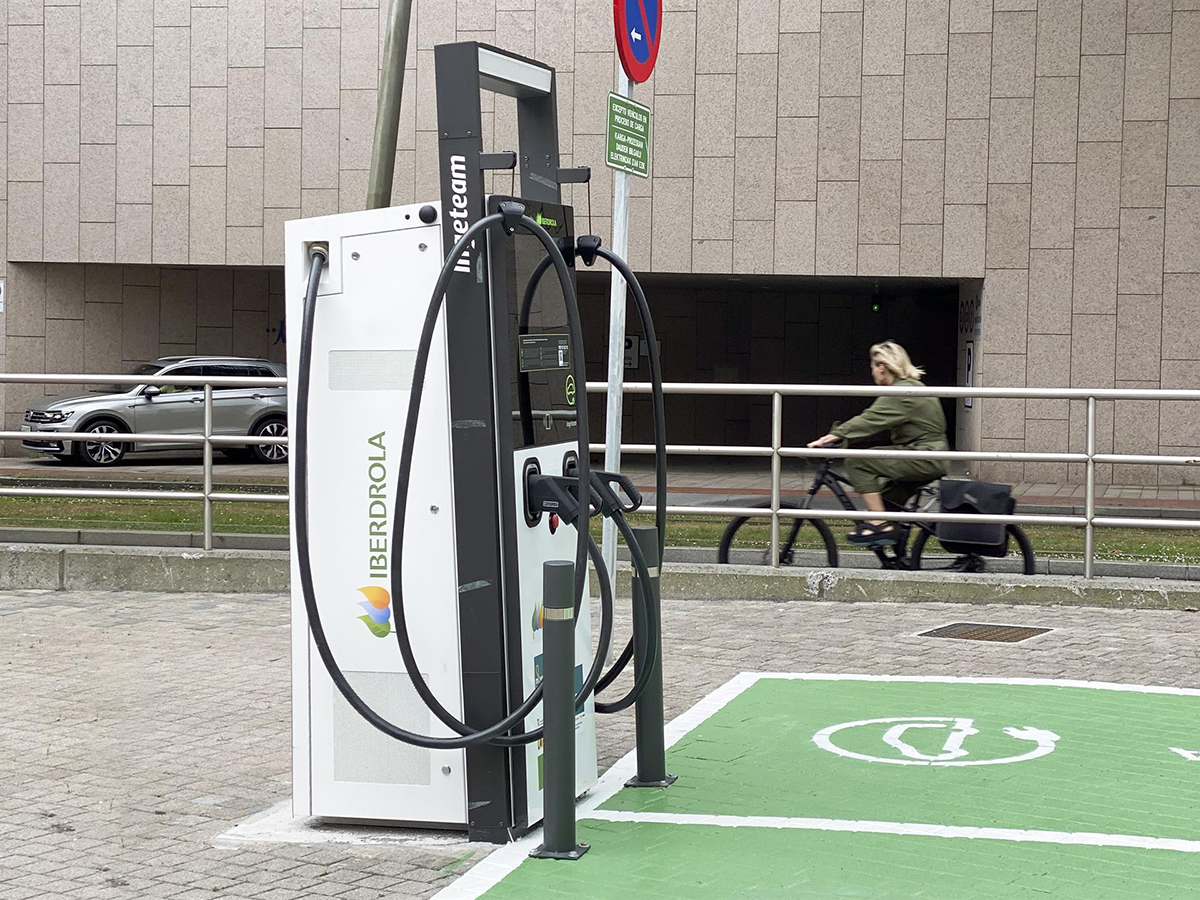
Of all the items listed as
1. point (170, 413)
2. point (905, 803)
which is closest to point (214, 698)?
point (905, 803)

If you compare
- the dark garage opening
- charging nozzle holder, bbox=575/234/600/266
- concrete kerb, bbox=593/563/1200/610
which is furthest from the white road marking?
the dark garage opening

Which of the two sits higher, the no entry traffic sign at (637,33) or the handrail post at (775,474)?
the no entry traffic sign at (637,33)

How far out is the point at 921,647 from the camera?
8.52 metres

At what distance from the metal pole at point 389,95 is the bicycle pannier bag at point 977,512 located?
572 cm

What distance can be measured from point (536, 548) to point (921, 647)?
4004mm

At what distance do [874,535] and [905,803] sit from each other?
5.07 metres

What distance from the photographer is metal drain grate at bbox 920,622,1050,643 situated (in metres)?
8.80

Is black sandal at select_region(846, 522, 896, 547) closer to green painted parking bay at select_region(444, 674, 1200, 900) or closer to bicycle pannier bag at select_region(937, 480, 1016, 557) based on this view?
bicycle pannier bag at select_region(937, 480, 1016, 557)

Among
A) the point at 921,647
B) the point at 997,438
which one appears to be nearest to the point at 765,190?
the point at 997,438

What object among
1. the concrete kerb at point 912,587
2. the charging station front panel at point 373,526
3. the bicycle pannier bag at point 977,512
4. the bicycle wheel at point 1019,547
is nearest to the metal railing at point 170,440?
the concrete kerb at point 912,587

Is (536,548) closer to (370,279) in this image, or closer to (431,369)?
(431,369)

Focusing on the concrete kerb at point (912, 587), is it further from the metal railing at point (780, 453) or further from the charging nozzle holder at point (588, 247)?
the charging nozzle holder at point (588, 247)

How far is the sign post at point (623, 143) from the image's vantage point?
7172 millimetres

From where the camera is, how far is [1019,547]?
403 inches
